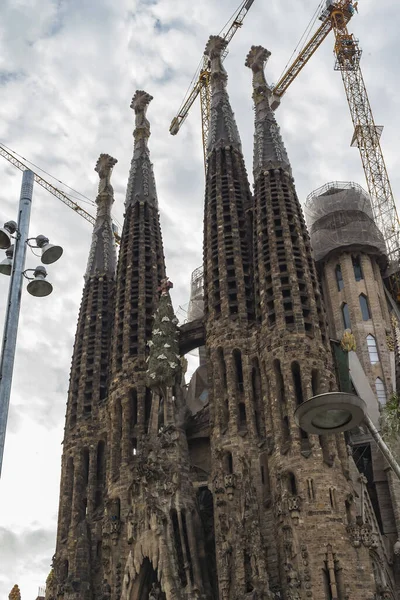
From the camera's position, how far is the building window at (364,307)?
152 ft

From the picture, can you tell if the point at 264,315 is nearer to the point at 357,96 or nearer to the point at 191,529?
the point at 191,529

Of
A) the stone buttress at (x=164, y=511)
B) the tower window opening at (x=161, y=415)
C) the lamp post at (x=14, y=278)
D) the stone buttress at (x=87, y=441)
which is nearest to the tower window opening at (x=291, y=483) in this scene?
the stone buttress at (x=164, y=511)

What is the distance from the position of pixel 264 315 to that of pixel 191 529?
10.7 m

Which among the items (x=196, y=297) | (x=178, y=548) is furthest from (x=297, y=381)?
(x=196, y=297)

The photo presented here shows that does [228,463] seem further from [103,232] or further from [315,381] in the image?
[103,232]

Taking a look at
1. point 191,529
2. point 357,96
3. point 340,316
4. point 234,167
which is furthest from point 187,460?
point 357,96

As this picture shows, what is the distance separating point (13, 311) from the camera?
12.6 meters

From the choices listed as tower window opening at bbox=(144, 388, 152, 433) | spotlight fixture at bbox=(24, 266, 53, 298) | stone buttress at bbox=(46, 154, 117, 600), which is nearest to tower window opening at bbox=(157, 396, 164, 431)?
tower window opening at bbox=(144, 388, 152, 433)

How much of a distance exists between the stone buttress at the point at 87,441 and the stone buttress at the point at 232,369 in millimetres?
8752

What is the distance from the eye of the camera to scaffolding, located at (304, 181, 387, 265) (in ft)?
158

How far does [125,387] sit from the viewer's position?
42.0 metres

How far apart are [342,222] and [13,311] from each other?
128ft

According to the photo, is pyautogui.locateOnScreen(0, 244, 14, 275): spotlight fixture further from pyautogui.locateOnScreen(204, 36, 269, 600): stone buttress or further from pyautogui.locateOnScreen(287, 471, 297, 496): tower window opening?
pyautogui.locateOnScreen(287, 471, 297, 496): tower window opening

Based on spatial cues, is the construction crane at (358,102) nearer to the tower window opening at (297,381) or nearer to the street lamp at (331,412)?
the tower window opening at (297,381)
